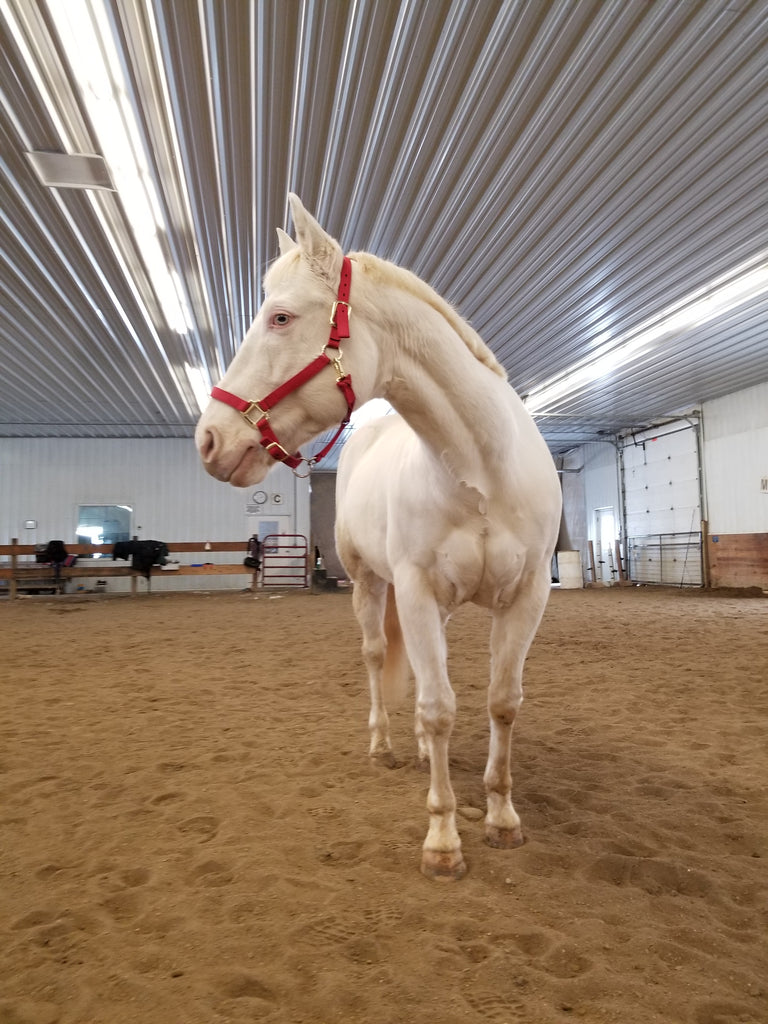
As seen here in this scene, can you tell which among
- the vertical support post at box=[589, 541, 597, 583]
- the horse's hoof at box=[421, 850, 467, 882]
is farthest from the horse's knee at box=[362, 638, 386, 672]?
the vertical support post at box=[589, 541, 597, 583]

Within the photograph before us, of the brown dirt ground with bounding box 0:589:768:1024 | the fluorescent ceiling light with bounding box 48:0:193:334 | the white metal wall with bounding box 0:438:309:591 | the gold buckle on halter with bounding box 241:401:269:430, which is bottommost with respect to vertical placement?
the brown dirt ground with bounding box 0:589:768:1024

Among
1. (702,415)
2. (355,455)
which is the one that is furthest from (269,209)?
(702,415)

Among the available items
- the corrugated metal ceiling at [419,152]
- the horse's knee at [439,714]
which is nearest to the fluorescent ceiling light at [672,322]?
the corrugated metal ceiling at [419,152]

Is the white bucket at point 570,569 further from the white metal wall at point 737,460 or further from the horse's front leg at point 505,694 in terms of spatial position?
the horse's front leg at point 505,694

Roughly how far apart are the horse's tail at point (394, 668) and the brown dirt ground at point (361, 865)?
0.34m

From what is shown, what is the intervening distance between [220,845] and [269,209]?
23.1ft

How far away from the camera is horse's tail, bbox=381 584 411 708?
3162mm

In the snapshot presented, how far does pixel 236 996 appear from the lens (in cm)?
137

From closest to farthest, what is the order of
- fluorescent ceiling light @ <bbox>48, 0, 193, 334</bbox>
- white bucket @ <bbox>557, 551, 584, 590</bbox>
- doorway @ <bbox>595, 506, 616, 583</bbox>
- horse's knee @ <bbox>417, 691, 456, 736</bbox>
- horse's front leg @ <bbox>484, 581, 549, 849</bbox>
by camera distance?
horse's knee @ <bbox>417, 691, 456, 736</bbox> < horse's front leg @ <bbox>484, 581, 549, 849</bbox> < fluorescent ceiling light @ <bbox>48, 0, 193, 334</bbox> < white bucket @ <bbox>557, 551, 584, 590</bbox> < doorway @ <bbox>595, 506, 616, 583</bbox>

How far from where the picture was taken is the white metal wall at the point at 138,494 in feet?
62.4

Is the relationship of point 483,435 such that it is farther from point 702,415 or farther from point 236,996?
point 702,415

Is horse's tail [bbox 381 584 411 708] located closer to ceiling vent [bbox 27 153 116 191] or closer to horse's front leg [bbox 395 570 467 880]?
horse's front leg [bbox 395 570 467 880]

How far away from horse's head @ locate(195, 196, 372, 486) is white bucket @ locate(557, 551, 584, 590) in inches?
650

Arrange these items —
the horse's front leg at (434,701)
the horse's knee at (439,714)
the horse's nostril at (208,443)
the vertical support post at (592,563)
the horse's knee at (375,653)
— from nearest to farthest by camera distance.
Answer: the horse's nostril at (208,443), the horse's front leg at (434,701), the horse's knee at (439,714), the horse's knee at (375,653), the vertical support post at (592,563)
